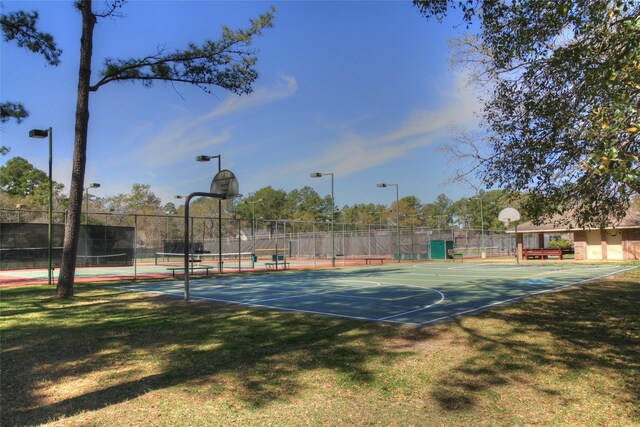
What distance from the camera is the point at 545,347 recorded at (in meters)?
6.43

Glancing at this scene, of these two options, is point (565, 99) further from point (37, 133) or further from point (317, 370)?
point (37, 133)

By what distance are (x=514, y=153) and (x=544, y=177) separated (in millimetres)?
698

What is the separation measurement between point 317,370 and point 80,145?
441 inches

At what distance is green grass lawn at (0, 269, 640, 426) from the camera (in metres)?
4.11

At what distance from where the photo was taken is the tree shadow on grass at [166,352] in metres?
4.65

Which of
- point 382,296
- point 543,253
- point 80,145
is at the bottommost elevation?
point 382,296

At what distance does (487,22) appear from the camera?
779 centimetres

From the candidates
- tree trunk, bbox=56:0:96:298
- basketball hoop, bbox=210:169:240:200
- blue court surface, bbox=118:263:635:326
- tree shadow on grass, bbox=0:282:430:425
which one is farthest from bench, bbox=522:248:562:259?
tree trunk, bbox=56:0:96:298

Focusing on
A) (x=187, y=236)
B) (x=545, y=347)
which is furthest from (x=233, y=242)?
(x=545, y=347)

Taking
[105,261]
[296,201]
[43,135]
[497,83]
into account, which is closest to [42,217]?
[105,261]

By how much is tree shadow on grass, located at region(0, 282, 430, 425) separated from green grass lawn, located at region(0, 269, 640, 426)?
27mm

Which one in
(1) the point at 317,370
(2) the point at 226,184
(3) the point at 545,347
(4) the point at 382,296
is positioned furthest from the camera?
(2) the point at 226,184

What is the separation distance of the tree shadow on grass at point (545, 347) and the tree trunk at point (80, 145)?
10944 mm

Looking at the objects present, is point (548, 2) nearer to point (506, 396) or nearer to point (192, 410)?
point (506, 396)
